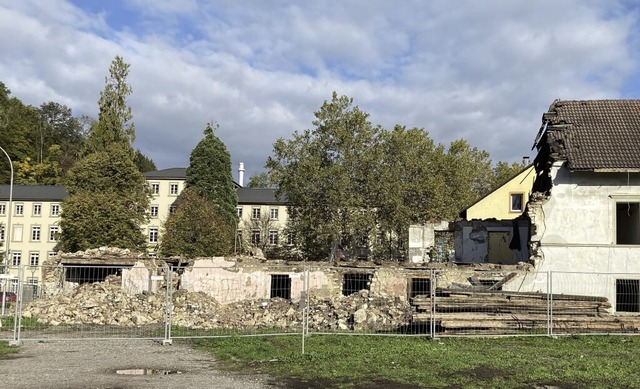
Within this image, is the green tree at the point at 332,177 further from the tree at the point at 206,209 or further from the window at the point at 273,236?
the window at the point at 273,236

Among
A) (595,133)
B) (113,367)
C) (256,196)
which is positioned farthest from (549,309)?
(256,196)

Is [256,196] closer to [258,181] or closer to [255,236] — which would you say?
[255,236]

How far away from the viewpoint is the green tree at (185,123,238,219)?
61906 mm

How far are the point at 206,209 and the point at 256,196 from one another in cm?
2362

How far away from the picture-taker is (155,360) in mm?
13406

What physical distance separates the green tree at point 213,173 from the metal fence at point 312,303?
1260 inches

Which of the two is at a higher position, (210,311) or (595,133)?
(595,133)

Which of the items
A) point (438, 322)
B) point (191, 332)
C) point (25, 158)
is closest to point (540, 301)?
point (438, 322)

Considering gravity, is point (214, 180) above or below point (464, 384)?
above

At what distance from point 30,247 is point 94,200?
28.1 meters

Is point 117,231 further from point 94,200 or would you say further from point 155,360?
point 155,360

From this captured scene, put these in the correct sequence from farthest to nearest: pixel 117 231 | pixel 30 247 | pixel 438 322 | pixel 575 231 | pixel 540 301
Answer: pixel 30 247, pixel 117 231, pixel 575 231, pixel 540 301, pixel 438 322

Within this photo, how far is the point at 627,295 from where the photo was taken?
24062mm

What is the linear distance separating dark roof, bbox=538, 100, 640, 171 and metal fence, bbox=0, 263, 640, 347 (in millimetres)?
4292
